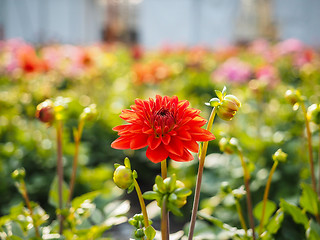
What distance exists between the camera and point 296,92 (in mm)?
566

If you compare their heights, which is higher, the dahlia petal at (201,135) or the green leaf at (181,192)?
the dahlia petal at (201,135)

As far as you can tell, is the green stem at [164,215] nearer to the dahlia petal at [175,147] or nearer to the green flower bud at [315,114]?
the dahlia petal at [175,147]

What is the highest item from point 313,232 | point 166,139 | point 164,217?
point 166,139

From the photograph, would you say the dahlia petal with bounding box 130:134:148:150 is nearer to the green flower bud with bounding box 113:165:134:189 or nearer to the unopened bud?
the green flower bud with bounding box 113:165:134:189

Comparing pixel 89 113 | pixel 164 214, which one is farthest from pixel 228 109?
pixel 89 113

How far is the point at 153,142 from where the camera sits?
411mm

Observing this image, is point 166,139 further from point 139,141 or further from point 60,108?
point 60,108

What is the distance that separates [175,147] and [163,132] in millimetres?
27

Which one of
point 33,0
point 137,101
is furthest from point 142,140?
point 33,0

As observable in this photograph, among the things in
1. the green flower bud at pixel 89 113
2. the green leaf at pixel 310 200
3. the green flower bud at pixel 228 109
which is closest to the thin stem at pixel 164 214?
the green flower bud at pixel 228 109

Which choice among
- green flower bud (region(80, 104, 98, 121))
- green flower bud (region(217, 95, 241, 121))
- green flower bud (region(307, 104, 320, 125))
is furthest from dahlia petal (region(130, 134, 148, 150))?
green flower bud (region(307, 104, 320, 125))

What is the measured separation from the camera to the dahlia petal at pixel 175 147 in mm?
402

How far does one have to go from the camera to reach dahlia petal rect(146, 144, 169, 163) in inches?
15.7

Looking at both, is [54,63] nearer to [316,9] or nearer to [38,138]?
[38,138]
